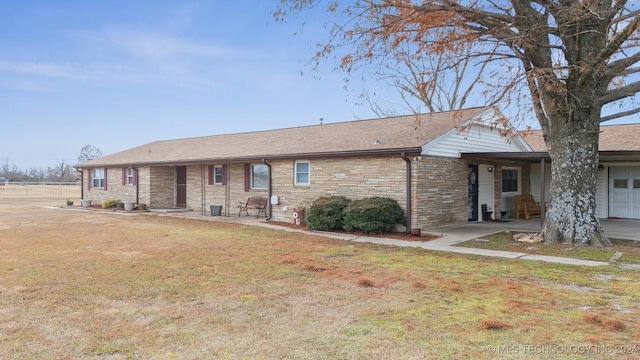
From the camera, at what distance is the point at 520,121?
35.7 feet

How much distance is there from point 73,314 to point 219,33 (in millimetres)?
13851

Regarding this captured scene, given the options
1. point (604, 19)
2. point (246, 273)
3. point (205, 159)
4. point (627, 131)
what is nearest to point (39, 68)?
point (205, 159)

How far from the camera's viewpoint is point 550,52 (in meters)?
10.1

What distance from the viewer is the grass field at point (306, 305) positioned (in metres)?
3.81

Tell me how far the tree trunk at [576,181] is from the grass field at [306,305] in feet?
8.40

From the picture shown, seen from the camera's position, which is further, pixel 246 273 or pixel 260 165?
pixel 260 165

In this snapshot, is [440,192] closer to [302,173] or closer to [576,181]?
[576,181]

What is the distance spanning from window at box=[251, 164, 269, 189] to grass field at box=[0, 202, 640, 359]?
7437 mm

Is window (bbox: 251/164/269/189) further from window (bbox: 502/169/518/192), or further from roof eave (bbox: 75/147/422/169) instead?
window (bbox: 502/169/518/192)

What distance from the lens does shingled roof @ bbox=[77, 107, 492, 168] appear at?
42.2 feet

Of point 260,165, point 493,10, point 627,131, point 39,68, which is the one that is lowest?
point 260,165

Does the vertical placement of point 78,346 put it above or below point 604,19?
below

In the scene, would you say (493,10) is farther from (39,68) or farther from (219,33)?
(39,68)

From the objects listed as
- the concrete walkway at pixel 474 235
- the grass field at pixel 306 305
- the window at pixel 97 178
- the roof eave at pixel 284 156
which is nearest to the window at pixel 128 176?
the roof eave at pixel 284 156
